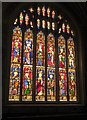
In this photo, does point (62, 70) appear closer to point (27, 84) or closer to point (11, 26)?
point (27, 84)

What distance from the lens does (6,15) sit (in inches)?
265

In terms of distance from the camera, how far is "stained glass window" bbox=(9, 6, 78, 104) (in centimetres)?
664

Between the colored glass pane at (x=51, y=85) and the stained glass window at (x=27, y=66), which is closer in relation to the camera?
the stained glass window at (x=27, y=66)

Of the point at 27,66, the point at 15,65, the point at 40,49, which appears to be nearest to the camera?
the point at 15,65

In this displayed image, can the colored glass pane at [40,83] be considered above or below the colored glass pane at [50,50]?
below

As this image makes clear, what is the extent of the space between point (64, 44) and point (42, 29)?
0.82m

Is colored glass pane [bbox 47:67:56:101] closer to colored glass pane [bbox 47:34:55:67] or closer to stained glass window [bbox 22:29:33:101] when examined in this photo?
colored glass pane [bbox 47:34:55:67]

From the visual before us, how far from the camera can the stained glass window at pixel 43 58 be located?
6641 mm

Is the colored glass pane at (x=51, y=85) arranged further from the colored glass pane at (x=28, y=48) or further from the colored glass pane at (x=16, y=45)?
the colored glass pane at (x=16, y=45)

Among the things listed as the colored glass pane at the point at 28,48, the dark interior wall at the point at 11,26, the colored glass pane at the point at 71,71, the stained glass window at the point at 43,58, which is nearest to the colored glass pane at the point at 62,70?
the stained glass window at the point at 43,58

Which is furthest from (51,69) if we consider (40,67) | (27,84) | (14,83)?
(14,83)

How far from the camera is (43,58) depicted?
697 centimetres

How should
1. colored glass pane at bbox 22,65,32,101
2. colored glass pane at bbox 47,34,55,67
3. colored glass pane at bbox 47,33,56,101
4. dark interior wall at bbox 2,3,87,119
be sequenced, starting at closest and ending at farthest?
dark interior wall at bbox 2,3,87,119
colored glass pane at bbox 22,65,32,101
colored glass pane at bbox 47,33,56,101
colored glass pane at bbox 47,34,55,67

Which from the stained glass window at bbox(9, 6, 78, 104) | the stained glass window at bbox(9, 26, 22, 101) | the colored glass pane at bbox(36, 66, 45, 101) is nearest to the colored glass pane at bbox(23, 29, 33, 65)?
the stained glass window at bbox(9, 6, 78, 104)
